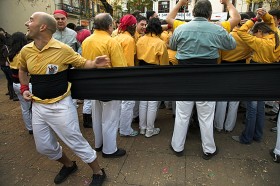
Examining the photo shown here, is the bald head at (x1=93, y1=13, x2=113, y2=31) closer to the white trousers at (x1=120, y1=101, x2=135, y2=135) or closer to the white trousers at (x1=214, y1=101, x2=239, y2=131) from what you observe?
the white trousers at (x1=120, y1=101, x2=135, y2=135)

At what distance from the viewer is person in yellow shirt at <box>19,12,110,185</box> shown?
2.39 meters

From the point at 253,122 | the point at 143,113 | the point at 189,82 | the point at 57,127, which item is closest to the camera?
the point at 189,82

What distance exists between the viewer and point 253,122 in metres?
3.63

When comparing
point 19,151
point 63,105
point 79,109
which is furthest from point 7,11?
point 63,105

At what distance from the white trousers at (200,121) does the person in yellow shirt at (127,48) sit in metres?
0.93

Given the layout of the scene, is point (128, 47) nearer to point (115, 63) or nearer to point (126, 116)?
point (115, 63)

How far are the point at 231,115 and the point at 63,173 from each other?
9.52 ft

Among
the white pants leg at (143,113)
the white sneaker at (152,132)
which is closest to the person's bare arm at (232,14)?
the white pants leg at (143,113)

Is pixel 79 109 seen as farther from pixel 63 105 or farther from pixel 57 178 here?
pixel 63 105

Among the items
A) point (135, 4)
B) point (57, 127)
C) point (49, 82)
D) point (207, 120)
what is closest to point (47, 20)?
point (49, 82)

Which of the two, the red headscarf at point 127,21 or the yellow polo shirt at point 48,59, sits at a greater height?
the red headscarf at point 127,21

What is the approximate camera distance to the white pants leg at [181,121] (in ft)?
10.5

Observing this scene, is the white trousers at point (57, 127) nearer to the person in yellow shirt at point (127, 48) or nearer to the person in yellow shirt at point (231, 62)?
the person in yellow shirt at point (127, 48)

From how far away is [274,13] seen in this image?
4.18m
